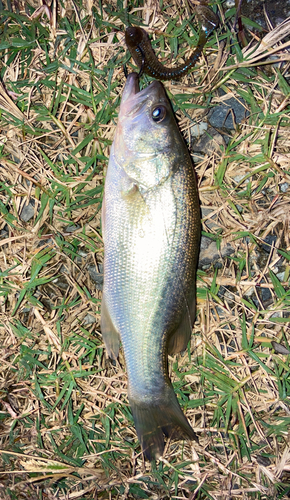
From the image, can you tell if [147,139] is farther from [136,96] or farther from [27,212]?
[27,212]

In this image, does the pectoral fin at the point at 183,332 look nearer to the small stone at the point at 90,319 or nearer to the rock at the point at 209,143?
the small stone at the point at 90,319

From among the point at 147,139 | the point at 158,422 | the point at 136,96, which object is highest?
the point at 136,96

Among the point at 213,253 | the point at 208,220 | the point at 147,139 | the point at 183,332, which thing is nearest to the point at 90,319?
the point at 183,332

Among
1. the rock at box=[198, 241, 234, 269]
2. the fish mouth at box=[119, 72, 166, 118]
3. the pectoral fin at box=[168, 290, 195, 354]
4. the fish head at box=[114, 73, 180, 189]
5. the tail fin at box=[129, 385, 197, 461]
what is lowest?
the tail fin at box=[129, 385, 197, 461]

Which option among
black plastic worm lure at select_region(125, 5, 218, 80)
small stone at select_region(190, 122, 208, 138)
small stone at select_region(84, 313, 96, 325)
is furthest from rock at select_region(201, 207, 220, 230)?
small stone at select_region(84, 313, 96, 325)

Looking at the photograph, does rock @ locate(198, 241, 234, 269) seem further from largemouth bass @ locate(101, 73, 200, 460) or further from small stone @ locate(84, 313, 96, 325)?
small stone @ locate(84, 313, 96, 325)

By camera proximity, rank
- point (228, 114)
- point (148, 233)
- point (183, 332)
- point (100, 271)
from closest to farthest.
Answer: point (148, 233), point (183, 332), point (228, 114), point (100, 271)
